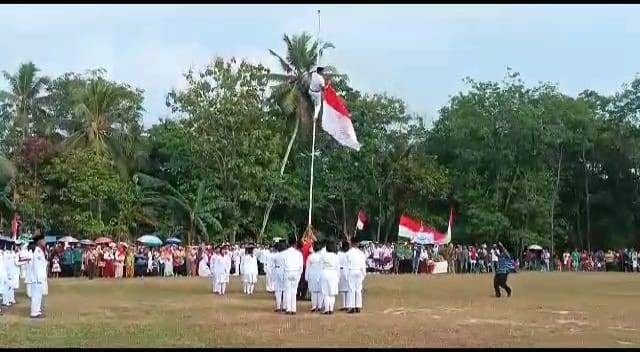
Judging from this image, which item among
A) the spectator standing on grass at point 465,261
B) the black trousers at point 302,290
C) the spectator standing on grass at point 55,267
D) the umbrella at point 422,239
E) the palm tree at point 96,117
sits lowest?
the black trousers at point 302,290

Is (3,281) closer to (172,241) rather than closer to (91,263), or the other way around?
(91,263)

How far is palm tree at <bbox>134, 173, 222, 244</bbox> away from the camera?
1609 inches

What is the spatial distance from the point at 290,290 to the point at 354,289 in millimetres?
1344

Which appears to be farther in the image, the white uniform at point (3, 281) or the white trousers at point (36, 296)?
the white uniform at point (3, 281)

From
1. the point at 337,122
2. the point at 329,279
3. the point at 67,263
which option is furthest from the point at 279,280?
the point at 67,263

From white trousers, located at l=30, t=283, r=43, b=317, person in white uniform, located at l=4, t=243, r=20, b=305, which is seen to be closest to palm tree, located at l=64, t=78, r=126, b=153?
person in white uniform, located at l=4, t=243, r=20, b=305

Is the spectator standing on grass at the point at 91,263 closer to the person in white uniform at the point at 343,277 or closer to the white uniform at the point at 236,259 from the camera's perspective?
the white uniform at the point at 236,259

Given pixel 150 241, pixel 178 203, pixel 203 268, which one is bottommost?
pixel 203 268

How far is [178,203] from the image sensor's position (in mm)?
42531

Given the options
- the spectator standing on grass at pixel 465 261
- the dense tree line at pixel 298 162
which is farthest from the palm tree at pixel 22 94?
the spectator standing on grass at pixel 465 261

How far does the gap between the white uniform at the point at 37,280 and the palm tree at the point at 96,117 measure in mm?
23977

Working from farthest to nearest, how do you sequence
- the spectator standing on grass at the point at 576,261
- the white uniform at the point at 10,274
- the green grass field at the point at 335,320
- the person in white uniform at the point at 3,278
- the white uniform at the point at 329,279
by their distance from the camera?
the spectator standing on grass at the point at 576,261 → the white uniform at the point at 10,274 → the person in white uniform at the point at 3,278 → the white uniform at the point at 329,279 → the green grass field at the point at 335,320

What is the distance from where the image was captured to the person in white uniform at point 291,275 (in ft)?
55.6

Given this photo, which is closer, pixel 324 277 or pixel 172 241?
pixel 324 277
